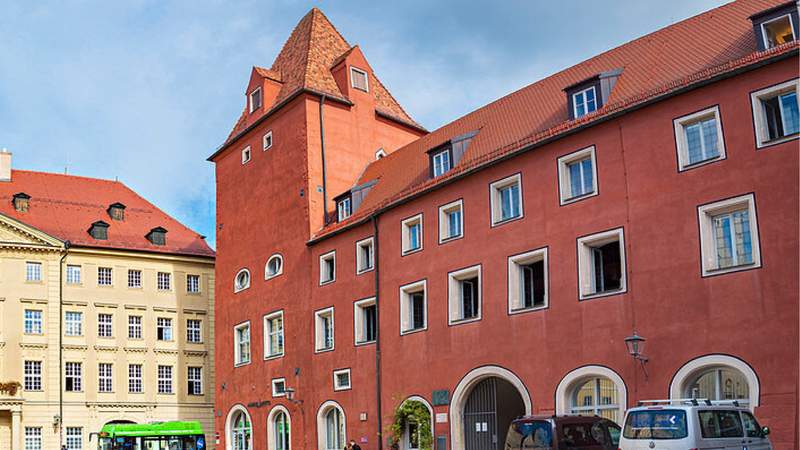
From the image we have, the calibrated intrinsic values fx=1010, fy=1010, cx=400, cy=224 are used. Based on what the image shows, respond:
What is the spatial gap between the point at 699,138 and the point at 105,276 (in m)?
39.2

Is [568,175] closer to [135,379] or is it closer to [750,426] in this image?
[750,426]

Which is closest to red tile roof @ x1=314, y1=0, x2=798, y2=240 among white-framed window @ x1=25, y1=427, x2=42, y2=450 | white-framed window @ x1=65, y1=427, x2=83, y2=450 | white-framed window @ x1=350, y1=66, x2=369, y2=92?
white-framed window @ x1=350, y1=66, x2=369, y2=92

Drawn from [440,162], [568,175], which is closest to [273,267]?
[440,162]

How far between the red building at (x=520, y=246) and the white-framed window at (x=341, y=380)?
96mm

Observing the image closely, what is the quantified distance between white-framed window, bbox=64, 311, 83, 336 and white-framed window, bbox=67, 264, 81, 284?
1697 millimetres

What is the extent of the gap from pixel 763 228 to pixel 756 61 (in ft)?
12.4

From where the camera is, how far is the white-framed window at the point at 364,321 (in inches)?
1393

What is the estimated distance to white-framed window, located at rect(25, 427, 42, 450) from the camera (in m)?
51.2

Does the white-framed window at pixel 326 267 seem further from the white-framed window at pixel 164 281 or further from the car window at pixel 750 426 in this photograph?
the car window at pixel 750 426

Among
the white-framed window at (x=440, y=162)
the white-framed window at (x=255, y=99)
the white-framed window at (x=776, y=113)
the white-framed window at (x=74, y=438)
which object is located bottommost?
the white-framed window at (x=74, y=438)

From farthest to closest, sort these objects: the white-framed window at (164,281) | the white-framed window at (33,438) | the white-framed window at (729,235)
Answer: the white-framed window at (164,281) < the white-framed window at (33,438) < the white-framed window at (729,235)

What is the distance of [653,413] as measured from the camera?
59.8 feet

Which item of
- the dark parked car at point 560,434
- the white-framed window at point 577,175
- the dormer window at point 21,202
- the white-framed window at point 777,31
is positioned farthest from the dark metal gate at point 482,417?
the dormer window at point 21,202

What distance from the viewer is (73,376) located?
5303 centimetres
